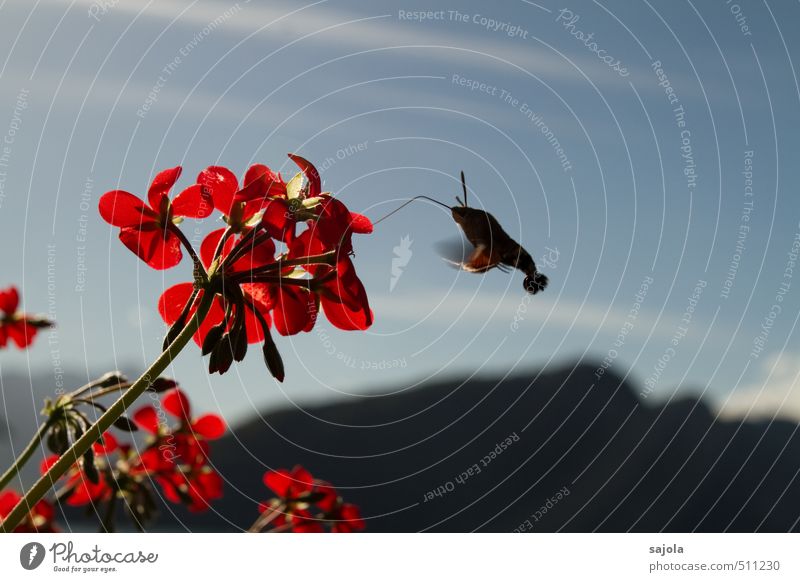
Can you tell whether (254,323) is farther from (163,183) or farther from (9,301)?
(9,301)

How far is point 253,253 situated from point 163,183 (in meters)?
0.32

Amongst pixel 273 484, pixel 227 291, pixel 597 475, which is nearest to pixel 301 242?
pixel 227 291

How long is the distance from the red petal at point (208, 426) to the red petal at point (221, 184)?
985 mm

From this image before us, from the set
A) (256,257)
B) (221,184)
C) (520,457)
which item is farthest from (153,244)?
(520,457)

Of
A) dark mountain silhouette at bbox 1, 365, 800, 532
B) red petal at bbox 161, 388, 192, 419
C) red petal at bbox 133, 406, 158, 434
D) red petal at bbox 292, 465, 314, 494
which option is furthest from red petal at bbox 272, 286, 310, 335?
dark mountain silhouette at bbox 1, 365, 800, 532

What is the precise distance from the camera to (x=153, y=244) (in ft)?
4.35

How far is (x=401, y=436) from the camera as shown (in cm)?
1783

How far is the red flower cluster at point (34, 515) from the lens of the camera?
2.02m

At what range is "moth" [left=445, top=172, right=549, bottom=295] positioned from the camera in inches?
67.6

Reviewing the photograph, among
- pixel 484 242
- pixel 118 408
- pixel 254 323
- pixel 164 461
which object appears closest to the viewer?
pixel 118 408

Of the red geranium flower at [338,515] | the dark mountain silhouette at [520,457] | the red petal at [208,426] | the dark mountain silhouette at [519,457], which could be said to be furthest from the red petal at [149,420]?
the dark mountain silhouette at [520,457]

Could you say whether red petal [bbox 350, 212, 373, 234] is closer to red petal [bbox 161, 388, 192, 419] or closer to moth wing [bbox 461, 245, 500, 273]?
moth wing [bbox 461, 245, 500, 273]

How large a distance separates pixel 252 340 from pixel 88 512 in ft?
3.11
